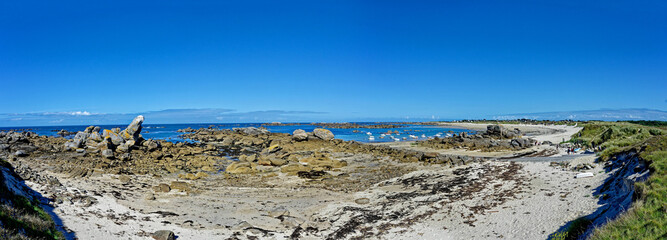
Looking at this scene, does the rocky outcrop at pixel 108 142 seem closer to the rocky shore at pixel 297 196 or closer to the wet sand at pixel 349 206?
the rocky shore at pixel 297 196

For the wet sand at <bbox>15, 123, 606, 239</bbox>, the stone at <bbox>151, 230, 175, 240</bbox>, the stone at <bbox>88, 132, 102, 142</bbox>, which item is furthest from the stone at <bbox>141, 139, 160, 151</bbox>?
the stone at <bbox>151, 230, 175, 240</bbox>

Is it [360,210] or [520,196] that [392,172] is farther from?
[520,196]

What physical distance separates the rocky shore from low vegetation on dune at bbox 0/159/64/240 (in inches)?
31.9

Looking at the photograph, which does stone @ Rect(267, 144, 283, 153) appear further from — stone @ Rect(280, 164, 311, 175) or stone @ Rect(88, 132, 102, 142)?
stone @ Rect(88, 132, 102, 142)

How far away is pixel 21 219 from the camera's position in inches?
274

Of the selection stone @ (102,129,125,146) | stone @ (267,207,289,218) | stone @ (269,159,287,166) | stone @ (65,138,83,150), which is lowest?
stone @ (267,207,289,218)

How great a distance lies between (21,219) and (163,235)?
3236mm

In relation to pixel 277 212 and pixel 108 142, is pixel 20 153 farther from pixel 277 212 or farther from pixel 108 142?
pixel 277 212

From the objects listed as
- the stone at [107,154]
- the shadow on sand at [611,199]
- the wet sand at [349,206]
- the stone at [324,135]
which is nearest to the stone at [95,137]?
the stone at [107,154]

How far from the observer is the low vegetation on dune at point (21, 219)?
243 inches

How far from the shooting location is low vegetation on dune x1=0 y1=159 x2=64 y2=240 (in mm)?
6161

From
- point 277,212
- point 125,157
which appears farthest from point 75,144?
point 277,212

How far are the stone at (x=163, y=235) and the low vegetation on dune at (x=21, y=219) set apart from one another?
7.42ft

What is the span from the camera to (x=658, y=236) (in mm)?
5648
